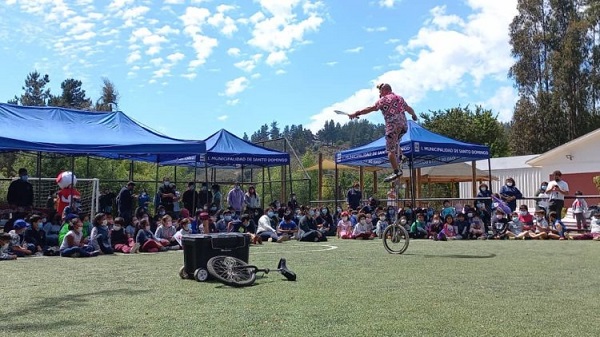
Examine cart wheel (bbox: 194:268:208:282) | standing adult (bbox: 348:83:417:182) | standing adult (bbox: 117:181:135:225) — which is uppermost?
standing adult (bbox: 348:83:417:182)

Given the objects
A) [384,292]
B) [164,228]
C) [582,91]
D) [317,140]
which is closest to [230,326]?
[384,292]

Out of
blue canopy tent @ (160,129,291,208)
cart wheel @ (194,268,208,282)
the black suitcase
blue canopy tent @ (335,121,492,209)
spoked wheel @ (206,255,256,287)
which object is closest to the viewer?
spoked wheel @ (206,255,256,287)

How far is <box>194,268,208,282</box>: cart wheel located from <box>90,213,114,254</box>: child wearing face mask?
19.2 feet

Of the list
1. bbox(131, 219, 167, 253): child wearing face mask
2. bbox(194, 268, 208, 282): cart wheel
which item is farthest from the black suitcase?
bbox(131, 219, 167, 253): child wearing face mask

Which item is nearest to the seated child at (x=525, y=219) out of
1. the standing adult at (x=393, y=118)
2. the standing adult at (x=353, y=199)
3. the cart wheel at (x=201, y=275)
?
the standing adult at (x=353, y=199)

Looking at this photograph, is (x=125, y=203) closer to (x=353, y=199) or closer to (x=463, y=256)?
(x=353, y=199)

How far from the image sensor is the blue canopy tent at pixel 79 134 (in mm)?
13352

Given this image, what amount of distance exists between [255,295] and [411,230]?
37.0 feet

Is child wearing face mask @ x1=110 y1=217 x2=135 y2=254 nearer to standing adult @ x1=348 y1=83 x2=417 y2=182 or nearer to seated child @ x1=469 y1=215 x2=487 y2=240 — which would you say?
standing adult @ x1=348 y1=83 x2=417 y2=182

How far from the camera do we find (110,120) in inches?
647

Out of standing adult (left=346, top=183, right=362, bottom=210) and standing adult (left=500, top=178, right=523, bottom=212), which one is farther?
standing adult (left=346, top=183, right=362, bottom=210)

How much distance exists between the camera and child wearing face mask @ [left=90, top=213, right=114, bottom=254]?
12.2 m

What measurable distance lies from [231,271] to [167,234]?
289 inches

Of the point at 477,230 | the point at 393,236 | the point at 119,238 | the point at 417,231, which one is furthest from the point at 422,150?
the point at 119,238
